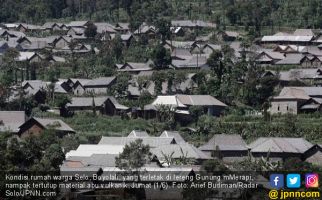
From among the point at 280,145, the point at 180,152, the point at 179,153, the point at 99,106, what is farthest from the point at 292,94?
the point at 179,153

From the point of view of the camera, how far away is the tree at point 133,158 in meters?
39.1

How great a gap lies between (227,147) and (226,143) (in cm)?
22

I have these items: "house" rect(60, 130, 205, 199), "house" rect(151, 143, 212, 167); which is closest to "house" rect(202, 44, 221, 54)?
"house" rect(60, 130, 205, 199)

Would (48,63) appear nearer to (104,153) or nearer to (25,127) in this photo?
(25,127)

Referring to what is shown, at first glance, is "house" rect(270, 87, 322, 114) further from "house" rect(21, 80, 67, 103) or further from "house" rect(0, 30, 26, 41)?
"house" rect(0, 30, 26, 41)

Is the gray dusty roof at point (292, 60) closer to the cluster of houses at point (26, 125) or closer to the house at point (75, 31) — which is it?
the house at point (75, 31)

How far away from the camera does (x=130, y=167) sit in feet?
129

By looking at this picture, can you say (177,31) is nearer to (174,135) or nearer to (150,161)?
(174,135)

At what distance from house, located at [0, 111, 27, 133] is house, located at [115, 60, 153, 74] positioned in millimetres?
13874

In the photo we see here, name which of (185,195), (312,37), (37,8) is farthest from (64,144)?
(37,8)

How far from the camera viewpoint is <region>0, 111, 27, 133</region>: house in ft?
179

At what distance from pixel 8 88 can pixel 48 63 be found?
407 inches

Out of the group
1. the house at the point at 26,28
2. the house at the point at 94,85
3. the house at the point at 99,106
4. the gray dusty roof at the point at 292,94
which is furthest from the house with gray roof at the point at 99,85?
the house at the point at 26,28

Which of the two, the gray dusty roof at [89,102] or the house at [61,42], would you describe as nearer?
the gray dusty roof at [89,102]
